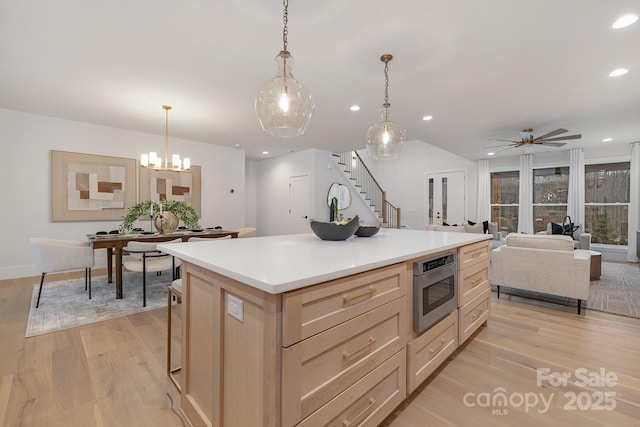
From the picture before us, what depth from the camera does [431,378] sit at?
1854 millimetres

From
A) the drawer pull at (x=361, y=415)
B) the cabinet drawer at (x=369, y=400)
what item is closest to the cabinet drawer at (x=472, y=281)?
the cabinet drawer at (x=369, y=400)

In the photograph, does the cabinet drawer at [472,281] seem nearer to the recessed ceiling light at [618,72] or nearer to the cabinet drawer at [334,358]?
the cabinet drawer at [334,358]

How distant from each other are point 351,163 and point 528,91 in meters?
5.25

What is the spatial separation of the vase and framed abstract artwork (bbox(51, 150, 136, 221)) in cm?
172

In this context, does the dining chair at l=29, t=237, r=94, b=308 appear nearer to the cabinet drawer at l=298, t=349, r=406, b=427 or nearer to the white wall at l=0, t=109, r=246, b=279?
the white wall at l=0, t=109, r=246, b=279

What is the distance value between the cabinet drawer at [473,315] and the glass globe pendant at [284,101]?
1.82m

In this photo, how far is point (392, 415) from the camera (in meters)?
1.52

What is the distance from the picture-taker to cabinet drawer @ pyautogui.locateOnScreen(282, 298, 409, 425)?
3.17 feet

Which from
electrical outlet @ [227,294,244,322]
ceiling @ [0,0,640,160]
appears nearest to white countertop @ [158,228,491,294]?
electrical outlet @ [227,294,244,322]

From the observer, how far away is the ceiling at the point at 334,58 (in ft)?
6.73

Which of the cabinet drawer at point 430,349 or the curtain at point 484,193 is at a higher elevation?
the curtain at point 484,193

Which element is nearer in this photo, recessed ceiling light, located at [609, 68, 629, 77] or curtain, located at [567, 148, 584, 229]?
recessed ceiling light, located at [609, 68, 629, 77]

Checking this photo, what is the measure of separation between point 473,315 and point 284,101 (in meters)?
2.22

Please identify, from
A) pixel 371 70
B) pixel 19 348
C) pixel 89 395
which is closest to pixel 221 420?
pixel 89 395
